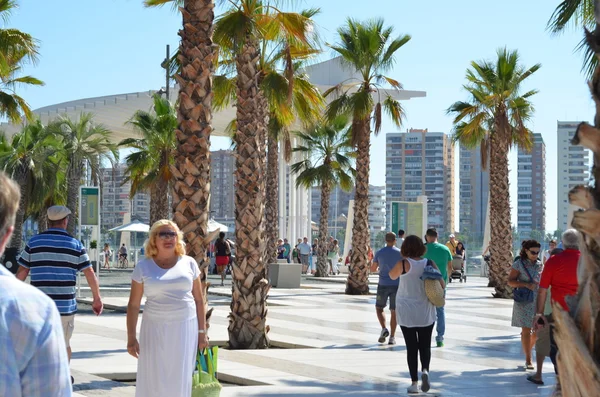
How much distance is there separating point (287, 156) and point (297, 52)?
59.0ft

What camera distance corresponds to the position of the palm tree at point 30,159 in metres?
42.7

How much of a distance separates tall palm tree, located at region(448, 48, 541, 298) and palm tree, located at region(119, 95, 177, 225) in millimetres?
13389

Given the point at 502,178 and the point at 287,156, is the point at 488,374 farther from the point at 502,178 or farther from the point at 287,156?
the point at 287,156

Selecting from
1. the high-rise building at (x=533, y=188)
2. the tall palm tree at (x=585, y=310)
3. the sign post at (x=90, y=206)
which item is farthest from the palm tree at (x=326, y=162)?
the high-rise building at (x=533, y=188)

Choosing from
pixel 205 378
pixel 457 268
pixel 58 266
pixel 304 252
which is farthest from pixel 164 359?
pixel 304 252

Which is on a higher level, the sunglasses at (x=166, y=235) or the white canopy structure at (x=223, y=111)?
the white canopy structure at (x=223, y=111)

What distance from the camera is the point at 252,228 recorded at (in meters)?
13.7

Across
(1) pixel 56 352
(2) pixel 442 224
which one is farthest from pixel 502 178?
(2) pixel 442 224

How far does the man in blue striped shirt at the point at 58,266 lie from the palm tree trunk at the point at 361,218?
18.3 metres

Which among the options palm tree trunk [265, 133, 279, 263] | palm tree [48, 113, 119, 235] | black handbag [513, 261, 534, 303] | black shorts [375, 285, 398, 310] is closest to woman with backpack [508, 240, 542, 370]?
black handbag [513, 261, 534, 303]

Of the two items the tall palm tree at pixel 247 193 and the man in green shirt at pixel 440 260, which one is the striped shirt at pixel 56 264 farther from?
the man in green shirt at pixel 440 260

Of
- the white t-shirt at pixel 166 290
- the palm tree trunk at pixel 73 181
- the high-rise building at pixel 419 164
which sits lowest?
the white t-shirt at pixel 166 290

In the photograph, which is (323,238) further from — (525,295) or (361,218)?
(525,295)

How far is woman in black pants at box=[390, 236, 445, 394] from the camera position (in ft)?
31.2
